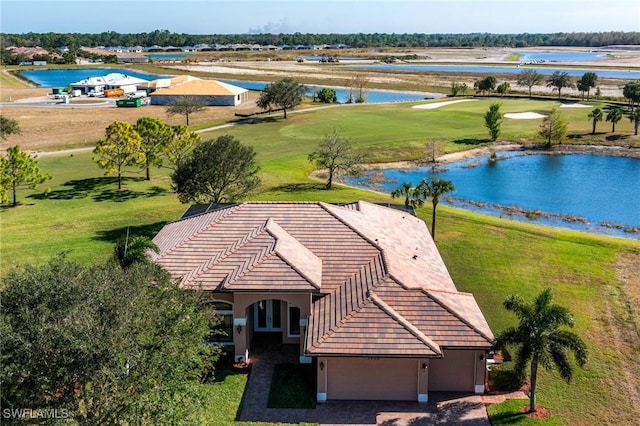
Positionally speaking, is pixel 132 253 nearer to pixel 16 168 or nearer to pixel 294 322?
pixel 294 322

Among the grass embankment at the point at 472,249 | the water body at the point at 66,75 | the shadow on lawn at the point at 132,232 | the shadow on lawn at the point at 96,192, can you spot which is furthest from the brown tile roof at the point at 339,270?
the water body at the point at 66,75

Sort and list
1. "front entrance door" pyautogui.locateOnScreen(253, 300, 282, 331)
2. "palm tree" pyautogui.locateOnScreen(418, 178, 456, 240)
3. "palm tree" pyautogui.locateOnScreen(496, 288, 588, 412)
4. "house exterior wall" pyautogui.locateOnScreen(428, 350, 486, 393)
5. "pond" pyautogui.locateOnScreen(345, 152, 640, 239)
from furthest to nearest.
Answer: "pond" pyautogui.locateOnScreen(345, 152, 640, 239)
"palm tree" pyautogui.locateOnScreen(418, 178, 456, 240)
"front entrance door" pyautogui.locateOnScreen(253, 300, 282, 331)
"house exterior wall" pyautogui.locateOnScreen(428, 350, 486, 393)
"palm tree" pyautogui.locateOnScreen(496, 288, 588, 412)

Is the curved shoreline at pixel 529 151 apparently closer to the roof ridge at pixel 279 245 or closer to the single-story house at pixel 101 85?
the roof ridge at pixel 279 245

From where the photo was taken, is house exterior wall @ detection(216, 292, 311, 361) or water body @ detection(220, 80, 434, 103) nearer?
house exterior wall @ detection(216, 292, 311, 361)

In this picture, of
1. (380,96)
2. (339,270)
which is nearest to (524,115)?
(380,96)

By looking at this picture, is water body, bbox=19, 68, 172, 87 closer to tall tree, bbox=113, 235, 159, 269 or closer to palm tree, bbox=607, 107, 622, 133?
palm tree, bbox=607, 107, 622, 133

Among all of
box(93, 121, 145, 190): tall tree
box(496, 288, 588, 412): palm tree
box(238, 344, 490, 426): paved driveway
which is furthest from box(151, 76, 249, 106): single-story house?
box(496, 288, 588, 412): palm tree

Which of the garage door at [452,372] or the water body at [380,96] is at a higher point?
the water body at [380,96]

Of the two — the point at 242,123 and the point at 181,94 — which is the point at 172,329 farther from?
the point at 181,94
